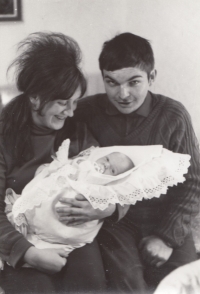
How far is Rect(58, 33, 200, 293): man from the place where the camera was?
102cm

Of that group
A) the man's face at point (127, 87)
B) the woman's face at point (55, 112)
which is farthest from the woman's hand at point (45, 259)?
the man's face at point (127, 87)

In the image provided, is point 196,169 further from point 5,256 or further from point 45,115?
point 5,256

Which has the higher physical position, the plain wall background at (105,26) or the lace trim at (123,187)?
the plain wall background at (105,26)

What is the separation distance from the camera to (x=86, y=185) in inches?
38.2

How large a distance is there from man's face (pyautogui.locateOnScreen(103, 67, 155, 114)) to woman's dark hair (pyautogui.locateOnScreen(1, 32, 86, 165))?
8 cm

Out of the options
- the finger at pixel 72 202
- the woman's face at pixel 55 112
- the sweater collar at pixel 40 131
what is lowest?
the finger at pixel 72 202

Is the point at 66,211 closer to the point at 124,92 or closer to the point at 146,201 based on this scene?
the point at 146,201

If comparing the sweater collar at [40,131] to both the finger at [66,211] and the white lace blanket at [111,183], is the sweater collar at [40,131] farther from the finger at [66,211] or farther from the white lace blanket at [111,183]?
the finger at [66,211]

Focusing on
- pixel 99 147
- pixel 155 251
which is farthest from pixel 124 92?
pixel 155 251

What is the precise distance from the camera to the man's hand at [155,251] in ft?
3.38

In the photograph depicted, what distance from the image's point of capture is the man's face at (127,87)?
3.24 ft

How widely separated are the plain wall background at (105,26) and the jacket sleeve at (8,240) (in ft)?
0.84

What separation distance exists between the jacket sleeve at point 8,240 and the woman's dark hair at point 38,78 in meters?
0.07

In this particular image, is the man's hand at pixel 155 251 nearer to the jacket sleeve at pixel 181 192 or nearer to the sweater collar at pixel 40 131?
the jacket sleeve at pixel 181 192
